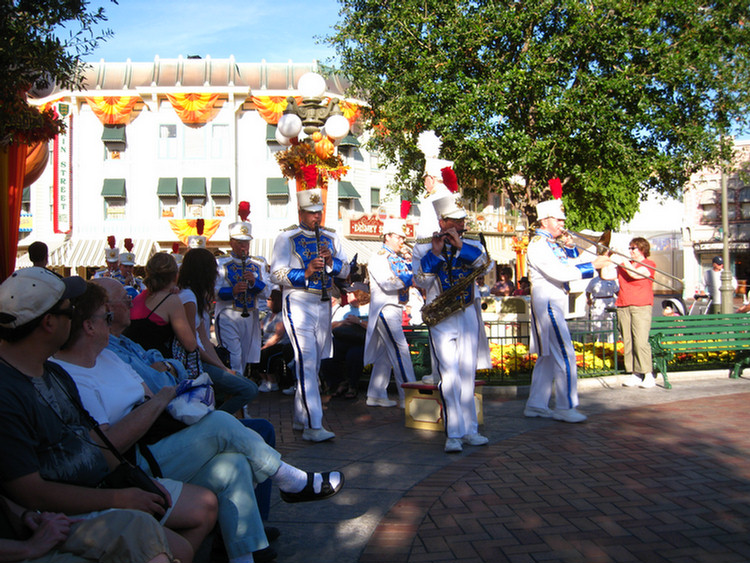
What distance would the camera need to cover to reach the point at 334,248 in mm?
6785

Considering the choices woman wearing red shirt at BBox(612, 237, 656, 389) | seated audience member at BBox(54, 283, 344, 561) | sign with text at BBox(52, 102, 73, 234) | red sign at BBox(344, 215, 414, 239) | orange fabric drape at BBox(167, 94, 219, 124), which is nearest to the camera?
seated audience member at BBox(54, 283, 344, 561)

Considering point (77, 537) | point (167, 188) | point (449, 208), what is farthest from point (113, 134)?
point (77, 537)

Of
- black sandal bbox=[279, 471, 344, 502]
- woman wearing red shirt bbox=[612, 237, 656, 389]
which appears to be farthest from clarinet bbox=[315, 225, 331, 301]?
woman wearing red shirt bbox=[612, 237, 656, 389]

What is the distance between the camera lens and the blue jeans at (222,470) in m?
3.29

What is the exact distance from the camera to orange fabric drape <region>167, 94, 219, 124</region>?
34.5 meters

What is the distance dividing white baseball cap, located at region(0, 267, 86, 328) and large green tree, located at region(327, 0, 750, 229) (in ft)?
40.6

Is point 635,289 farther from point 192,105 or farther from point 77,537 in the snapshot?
point 192,105

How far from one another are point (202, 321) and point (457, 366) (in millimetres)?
2200

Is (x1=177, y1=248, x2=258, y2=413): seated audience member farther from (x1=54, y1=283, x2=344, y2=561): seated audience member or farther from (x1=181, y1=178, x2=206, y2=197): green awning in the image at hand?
(x1=181, y1=178, x2=206, y2=197): green awning

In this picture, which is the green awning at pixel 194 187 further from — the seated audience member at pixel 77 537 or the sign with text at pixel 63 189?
the seated audience member at pixel 77 537

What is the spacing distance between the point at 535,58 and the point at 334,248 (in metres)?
8.90

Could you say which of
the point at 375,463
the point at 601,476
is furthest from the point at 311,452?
the point at 601,476

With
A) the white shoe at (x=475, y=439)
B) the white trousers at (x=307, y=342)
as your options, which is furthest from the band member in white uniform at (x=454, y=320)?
the white trousers at (x=307, y=342)

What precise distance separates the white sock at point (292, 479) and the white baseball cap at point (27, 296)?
155cm
